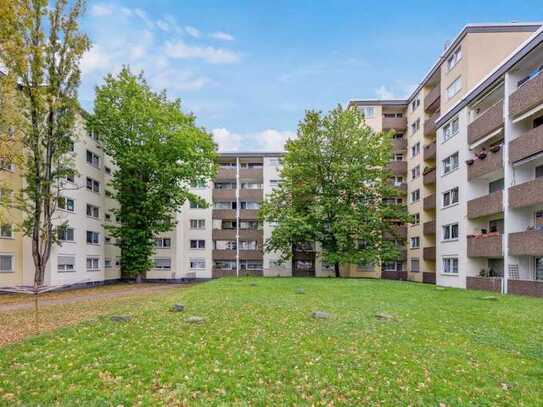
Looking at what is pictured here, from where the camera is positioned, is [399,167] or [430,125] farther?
[399,167]

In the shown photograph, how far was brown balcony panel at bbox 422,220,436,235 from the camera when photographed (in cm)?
2993

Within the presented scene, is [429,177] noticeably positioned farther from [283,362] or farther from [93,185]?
[93,185]

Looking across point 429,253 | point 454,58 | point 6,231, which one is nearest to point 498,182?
A: point 429,253

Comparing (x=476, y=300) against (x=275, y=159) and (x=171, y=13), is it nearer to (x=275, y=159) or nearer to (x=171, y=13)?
(x=171, y=13)

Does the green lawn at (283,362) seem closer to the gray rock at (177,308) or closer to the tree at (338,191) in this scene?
→ the gray rock at (177,308)

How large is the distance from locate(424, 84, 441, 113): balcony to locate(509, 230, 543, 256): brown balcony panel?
17.4 metres

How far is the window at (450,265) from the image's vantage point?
24.3 metres

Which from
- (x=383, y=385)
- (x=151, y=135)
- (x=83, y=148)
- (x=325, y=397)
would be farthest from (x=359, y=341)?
(x=83, y=148)

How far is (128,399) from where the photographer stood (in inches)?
208

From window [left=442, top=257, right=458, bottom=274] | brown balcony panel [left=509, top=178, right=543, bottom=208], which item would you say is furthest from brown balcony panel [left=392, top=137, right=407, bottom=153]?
brown balcony panel [left=509, top=178, right=543, bottom=208]

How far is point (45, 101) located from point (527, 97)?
27.3 m

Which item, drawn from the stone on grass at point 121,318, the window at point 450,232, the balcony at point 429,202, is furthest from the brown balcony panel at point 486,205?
the stone on grass at point 121,318

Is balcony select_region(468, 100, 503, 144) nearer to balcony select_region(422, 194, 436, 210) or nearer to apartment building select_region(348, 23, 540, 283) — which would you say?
apartment building select_region(348, 23, 540, 283)

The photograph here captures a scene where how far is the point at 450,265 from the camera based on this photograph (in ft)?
82.2
